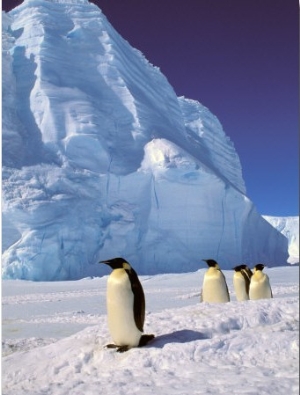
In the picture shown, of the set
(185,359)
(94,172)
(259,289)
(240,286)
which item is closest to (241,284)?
(240,286)

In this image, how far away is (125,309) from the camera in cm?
317

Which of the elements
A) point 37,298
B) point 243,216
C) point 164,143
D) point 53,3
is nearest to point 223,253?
point 243,216

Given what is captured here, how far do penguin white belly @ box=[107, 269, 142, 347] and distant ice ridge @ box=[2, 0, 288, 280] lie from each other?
34.1 ft

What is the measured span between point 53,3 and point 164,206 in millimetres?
9797

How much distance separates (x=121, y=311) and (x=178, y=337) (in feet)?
1.36

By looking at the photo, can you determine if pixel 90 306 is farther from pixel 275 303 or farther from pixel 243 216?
pixel 243 216

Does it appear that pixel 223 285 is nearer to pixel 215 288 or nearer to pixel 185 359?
pixel 215 288

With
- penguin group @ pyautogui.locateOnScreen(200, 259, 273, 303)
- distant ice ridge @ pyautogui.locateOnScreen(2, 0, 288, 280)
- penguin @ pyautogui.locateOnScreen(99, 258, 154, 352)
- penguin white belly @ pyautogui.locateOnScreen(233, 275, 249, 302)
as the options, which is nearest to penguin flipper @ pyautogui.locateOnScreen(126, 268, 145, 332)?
penguin @ pyautogui.locateOnScreen(99, 258, 154, 352)

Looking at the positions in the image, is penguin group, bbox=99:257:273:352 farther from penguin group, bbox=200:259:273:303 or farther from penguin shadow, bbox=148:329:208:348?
penguin group, bbox=200:259:273:303

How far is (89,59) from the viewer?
18953 mm

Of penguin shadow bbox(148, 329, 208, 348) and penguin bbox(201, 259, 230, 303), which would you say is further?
Answer: penguin bbox(201, 259, 230, 303)

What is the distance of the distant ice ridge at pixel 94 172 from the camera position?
1405 centimetres

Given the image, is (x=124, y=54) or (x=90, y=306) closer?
Answer: (x=90, y=306)

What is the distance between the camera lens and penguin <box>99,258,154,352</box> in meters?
3.09
